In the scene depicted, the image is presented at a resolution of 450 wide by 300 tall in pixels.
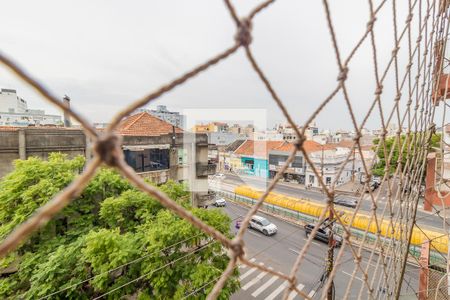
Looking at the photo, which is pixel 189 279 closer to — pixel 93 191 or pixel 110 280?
pixel 110 280

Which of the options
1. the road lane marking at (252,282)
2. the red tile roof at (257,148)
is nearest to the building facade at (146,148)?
the road lane marking at (252,282)

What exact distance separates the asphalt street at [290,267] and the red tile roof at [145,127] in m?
4.83

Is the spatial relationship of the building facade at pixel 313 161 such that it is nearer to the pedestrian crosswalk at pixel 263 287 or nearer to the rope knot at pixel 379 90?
the pedestrian crosswalk at pixel 263 287

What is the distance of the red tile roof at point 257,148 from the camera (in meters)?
19.2

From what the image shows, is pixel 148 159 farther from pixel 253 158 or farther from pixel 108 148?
pixel 253 158

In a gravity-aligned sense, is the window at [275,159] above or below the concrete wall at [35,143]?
below

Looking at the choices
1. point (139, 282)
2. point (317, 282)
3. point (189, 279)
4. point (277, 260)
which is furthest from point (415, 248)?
point (139, 282)

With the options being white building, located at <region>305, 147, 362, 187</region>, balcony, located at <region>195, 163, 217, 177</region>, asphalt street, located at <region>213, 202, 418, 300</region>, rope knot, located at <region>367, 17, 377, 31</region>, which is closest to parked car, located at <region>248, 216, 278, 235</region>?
asphalt street, located at <region>213, 202, 418, 300</region>

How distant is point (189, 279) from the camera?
3.90m

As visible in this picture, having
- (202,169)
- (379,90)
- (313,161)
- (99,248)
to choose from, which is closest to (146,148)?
(202,169)

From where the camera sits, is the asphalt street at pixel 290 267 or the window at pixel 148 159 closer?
the window at pixel 148 159

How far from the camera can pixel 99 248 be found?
3.44 meters

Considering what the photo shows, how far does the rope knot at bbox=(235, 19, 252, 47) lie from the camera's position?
535 millimetres

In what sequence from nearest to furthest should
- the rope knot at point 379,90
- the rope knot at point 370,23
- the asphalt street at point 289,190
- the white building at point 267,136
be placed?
1. the rope knot at point 370,23
2. the rope knot at point 379,90
3. the asphalt street at point 289,190
4. the white building at point 267,136
